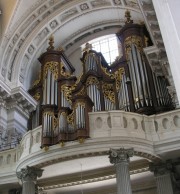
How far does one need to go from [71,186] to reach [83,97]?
376cm

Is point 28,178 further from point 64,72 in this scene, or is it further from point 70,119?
point 64,72

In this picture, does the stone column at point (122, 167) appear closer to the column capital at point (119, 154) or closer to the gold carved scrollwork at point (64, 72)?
the column capital at point (119, 154)

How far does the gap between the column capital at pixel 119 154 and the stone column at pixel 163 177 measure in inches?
55.5

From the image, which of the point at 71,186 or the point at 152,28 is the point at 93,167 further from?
the point at 152,28

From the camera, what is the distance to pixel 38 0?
606 inches

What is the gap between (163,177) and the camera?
1066cm

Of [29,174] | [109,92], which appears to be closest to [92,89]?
[109,92]

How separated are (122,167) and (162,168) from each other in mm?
1699

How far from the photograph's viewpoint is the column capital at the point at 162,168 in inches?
422

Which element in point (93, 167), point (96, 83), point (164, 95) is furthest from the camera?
point (96, 83)

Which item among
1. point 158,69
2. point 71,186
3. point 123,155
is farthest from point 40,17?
point 123,155

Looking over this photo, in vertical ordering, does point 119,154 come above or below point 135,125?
below

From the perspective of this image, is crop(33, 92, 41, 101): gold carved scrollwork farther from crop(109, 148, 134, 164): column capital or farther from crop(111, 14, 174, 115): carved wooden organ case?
crop(109, 148, 134, 164): column capital

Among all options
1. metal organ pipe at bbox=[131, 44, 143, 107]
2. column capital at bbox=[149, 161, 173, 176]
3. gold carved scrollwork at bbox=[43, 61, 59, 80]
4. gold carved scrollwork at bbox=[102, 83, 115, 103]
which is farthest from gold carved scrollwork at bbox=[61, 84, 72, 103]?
column capital at bbox=[149, 161, 173, 176]
